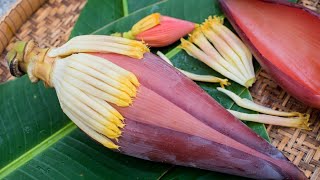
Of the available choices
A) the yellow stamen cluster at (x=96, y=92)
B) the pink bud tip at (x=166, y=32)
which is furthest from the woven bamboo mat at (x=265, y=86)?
the yellow stamen cluster at (x=96, y=92)

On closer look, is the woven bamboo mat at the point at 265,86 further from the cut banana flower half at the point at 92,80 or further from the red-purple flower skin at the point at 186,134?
the cut banana flower half at the point at 92,80

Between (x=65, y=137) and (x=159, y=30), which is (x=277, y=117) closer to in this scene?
(x=159, y=30)

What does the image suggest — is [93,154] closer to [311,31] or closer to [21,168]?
[21,168]

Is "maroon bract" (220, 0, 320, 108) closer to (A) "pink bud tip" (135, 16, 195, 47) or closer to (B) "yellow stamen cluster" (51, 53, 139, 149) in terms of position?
(A) "pink bud tip" (135, 16, 195, 47)

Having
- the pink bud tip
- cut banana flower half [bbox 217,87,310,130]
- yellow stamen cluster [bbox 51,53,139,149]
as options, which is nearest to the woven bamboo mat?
cut banana flower half [bbox 217,87,310,130]

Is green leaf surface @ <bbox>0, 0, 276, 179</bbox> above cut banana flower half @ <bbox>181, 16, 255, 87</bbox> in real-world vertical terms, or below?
below

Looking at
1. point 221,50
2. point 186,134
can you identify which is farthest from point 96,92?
point 221,50
